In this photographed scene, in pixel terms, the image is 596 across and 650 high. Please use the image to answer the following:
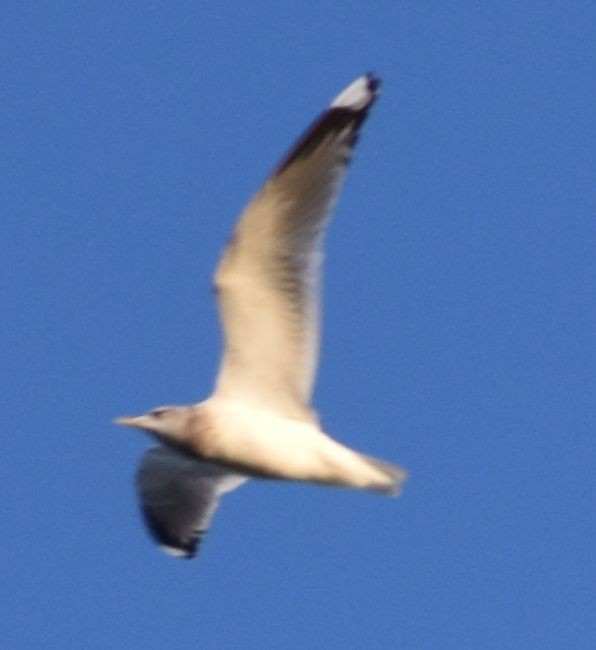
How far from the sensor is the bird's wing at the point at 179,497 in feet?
57.0

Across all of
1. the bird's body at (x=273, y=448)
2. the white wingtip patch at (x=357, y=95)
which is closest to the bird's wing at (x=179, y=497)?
the bird's body at (x=273, y=448)

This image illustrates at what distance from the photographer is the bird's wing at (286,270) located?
608 inches

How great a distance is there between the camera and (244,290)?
625 inches

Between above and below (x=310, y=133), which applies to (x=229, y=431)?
below

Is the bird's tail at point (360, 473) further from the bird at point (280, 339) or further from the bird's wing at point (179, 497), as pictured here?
the bird's wing at point (179, 497)

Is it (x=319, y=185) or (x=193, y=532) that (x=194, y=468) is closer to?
(x=193, y=532)

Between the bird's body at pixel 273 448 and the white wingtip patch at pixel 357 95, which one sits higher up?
the white wingtip patch at pixel 357 95

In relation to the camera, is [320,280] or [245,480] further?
[245,480]

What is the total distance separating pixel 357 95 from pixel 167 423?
240 centimetres

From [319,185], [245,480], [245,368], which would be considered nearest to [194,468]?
[245,480]

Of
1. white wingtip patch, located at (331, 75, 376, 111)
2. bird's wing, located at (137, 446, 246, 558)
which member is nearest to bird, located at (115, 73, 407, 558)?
white wingtip patch, located at (331, 75, 376, 111)

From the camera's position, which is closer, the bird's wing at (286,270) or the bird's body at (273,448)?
the bird's wing at (286,270)

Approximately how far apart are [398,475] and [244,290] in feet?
4.85

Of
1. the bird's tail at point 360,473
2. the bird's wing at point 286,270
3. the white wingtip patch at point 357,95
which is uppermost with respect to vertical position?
the white wingtip patch at point 357,95
